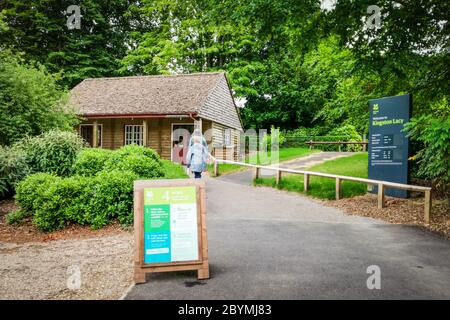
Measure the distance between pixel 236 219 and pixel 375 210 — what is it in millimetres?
3833

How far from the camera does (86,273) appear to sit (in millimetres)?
5234

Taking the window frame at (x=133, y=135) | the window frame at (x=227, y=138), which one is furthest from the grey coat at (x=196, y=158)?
the window frame at (x=227, y=138)

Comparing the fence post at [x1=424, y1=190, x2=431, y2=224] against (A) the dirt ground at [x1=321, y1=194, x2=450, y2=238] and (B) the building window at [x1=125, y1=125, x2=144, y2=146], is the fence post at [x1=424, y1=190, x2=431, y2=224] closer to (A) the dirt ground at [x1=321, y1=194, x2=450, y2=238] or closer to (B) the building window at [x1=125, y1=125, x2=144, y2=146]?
(A) the dirt ground at [x1=321, y1=194, x2=450, y2=238]

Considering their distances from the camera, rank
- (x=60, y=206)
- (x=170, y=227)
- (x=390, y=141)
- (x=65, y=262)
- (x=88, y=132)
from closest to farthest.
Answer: (x=170, y=227) < (x=65, y=262) < (x=60, y=206) < (x=390, y=141) < (x=88, y=132)

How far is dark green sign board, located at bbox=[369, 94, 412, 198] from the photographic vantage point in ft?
33.9

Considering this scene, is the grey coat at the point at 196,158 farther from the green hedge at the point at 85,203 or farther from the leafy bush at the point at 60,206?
the leafy bush at the point at 60,206

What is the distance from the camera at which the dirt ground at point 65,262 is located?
4.62m

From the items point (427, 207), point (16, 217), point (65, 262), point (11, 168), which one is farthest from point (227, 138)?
point (65, 262)

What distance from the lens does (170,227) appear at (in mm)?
4922

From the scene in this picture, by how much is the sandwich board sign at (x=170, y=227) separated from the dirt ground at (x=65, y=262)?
503 mm

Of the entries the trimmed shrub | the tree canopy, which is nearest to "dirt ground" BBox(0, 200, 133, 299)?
the trimmed shrub

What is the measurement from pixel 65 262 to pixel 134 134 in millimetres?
18751

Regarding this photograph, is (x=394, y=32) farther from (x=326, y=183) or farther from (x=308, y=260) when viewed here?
(x=308, y=260)

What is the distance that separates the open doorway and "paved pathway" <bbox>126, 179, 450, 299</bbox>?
13817 millimetres
